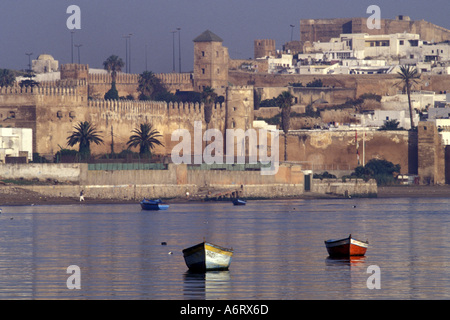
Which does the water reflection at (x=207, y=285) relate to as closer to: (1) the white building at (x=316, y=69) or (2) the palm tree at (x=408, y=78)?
(2) the palm tree at (x=408, y=78)

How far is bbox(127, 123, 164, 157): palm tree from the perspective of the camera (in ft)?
226

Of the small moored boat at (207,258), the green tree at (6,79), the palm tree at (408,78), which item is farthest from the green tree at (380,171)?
the small moored boat at (207,258)

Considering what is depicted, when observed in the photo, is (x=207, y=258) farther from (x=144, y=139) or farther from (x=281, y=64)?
(x=281, y=64)

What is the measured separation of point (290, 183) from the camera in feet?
221

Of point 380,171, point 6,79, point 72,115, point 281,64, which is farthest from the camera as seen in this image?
point 281,64

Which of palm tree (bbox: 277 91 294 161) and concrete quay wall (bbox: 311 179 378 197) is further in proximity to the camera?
palm tree (bbox: 277 91 294 161)

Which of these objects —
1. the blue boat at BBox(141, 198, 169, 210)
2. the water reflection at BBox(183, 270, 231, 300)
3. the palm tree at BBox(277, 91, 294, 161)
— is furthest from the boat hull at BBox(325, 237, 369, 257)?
the palm tree at BBox(277, 91, 294, 161)

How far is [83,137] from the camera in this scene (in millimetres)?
66812

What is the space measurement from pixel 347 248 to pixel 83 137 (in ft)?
128

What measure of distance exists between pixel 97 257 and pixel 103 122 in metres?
40.4

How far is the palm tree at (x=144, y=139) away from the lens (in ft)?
226

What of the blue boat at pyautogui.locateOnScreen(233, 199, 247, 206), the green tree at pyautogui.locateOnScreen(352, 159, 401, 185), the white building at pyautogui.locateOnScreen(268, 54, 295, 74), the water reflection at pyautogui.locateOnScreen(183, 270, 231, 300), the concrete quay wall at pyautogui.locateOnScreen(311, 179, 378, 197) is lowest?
the water reflection at pyautogui.locateOnScreen(183, 270, 231, 300)

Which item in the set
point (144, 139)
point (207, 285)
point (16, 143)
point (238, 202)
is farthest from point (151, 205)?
point (207, 285)

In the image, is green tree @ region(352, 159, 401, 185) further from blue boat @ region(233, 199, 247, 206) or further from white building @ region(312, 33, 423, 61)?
white building @ region(312, 33, 423, 61)
